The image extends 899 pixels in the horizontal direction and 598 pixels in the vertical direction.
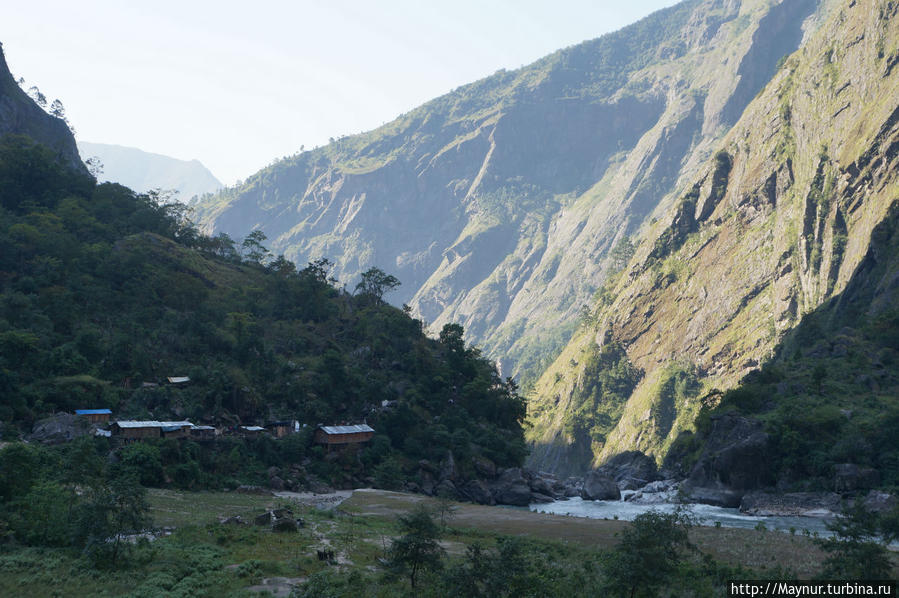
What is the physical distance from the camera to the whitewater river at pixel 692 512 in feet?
244

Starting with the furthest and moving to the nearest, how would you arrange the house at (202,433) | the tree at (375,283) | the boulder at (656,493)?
the tree at (375,283) < the boulder at (656,493) < the house at (202,433)

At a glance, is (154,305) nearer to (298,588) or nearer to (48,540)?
(48,540)

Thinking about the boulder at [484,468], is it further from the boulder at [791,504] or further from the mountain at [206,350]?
the boulder at [791,504]

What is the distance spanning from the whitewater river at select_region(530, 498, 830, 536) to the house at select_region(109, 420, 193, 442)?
45.9 metres

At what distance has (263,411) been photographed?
101938 millimetres

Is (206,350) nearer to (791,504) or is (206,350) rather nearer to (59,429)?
(59,429)

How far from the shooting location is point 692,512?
7244 centimetres

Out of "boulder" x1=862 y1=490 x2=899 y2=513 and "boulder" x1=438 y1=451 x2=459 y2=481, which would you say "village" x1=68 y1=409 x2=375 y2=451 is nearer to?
"boulder" x1=438 y1=451 x2=459 y2=481

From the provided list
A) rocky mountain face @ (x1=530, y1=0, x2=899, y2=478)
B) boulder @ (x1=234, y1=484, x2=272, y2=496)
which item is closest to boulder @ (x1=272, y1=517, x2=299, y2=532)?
boulder @ (x1=234, y1=484, x2=272, y2=496)

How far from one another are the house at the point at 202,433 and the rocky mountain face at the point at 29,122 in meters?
94.7

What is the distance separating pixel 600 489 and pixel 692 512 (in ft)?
124

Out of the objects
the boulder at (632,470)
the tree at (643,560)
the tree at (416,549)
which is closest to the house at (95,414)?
the tree at (416,549)

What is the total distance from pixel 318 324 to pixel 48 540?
90.5 metres

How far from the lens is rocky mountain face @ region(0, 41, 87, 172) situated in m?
154
